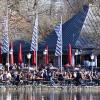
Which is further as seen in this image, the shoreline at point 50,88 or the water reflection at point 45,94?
the shoreline at point 50,88

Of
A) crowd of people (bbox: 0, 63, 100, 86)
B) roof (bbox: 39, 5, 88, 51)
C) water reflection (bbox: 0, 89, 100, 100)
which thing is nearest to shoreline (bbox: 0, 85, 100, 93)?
water reflection (bbox: 0, 89, 100, 100)

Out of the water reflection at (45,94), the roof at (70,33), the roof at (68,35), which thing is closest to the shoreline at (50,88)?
the water reflection at (45,94)

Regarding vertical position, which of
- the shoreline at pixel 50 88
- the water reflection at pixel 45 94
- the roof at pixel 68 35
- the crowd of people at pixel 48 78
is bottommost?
the water reflection at pixel 45 94

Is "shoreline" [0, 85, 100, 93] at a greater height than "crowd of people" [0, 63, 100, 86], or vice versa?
"crowd of people" [0, 63, 100, 86]

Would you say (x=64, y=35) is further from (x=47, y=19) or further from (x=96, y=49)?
(x=47, y=19)

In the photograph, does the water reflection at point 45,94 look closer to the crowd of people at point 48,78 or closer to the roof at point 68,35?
the crowd of people at point 48,78

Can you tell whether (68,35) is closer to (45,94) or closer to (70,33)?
(70,33)

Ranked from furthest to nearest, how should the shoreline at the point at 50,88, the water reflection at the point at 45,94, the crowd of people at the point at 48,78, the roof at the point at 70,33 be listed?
the roof at the point at 70,33
the crowd of people at the point at 48,78
the shoreline at the point at 50,88
the water reflection at the point at 45,94

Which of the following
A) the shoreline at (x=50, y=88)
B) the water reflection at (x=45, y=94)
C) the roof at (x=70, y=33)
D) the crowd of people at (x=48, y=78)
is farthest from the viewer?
the roof at (x=70, y=33)

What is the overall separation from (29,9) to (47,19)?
3228 millimetres

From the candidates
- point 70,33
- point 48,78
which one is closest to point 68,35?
point 70,33

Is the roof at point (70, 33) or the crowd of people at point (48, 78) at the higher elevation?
the roof at point (70, 33)

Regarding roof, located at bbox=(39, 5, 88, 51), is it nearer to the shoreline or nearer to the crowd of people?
the crowd of people

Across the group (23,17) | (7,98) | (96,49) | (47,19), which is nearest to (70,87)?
(7,98)
